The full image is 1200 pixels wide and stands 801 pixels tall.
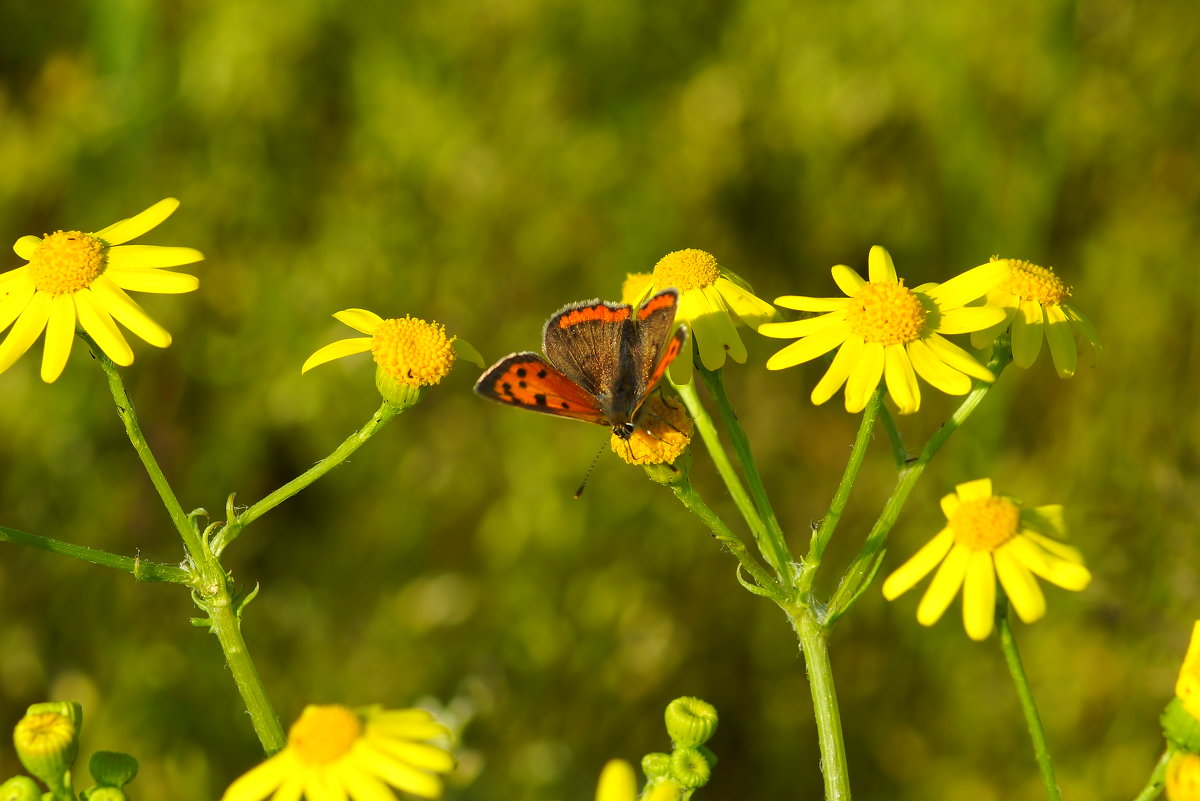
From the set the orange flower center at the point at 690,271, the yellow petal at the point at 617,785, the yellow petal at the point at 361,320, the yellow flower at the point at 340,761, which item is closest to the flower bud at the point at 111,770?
the yellow flower at the point at 340,761

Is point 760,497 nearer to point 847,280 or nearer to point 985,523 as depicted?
point 985,523

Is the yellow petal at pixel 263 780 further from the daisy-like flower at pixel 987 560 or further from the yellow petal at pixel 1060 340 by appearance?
the yellow petal at pixel 1060 340

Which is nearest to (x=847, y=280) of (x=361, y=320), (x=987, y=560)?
(x=987, y=560)

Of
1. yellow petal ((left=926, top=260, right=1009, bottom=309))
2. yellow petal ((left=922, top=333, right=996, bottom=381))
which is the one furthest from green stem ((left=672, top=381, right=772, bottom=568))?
yellow petal ((left=926, top=260, right=1009, bottom=309))

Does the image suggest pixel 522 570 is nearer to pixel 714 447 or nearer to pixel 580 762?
pixel 580 762

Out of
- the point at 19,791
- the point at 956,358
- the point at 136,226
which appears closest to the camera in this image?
the point at 19,791

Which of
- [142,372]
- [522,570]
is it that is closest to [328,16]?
[142,372]
